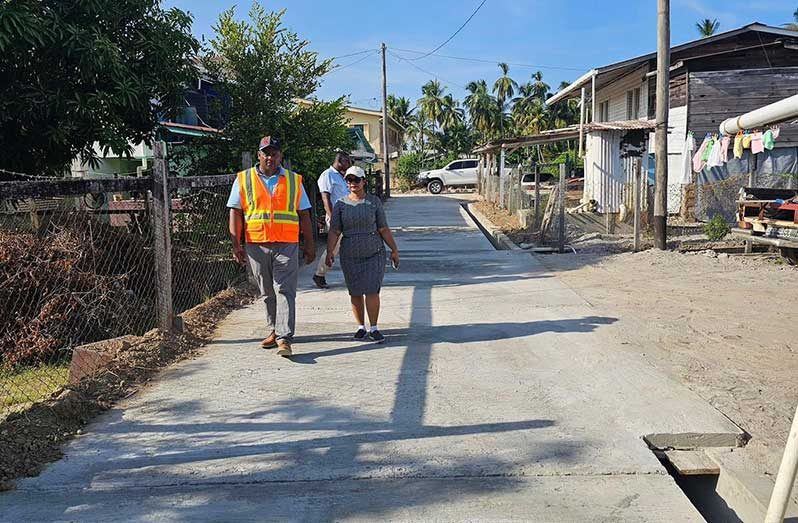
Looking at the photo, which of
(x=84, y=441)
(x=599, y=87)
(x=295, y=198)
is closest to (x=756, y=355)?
(x=295, y=198)

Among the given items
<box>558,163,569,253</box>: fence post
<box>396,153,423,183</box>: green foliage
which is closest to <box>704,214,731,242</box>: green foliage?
<box>558,163,569,253</box>: fence post

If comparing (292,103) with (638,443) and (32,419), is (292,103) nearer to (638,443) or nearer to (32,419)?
(32,419)

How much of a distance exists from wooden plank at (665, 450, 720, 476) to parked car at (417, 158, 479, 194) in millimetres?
39059

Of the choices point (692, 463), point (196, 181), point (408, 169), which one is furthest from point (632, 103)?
point (408, 169)

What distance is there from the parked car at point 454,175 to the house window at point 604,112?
16858 mm

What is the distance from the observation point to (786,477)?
2.70 m

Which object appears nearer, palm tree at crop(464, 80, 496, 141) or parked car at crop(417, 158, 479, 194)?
parked car at crop(417, 158, 479, 194)

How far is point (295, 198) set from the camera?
19.2 feet

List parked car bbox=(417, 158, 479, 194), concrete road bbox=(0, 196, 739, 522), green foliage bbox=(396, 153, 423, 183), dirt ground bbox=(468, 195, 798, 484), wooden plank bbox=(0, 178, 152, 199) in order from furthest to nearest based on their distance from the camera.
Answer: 1. green foliage bbox=(396, 153, 423, 183)
2. parked car bbox=(417, 158, 479, 194)
3. dirt ground bbox=(468, 195, 798, 484)
4. wooden plank bbox=(0, 178, 152, 199)
5. concrete road bbox=(0, 196, 739, 522)

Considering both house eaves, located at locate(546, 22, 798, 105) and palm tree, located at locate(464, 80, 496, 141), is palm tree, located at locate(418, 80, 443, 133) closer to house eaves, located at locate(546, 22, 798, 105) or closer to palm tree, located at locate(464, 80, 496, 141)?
palm tree, located at locate(464, 80, 496, 141)

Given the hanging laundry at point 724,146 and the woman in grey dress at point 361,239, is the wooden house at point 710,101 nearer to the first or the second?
the hanging laundry at point 724,146

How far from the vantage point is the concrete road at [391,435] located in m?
3.40

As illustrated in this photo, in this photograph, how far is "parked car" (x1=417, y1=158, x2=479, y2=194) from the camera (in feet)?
142

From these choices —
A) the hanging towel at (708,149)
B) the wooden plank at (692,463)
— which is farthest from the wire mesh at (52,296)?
the hanging towel at (708,149)
